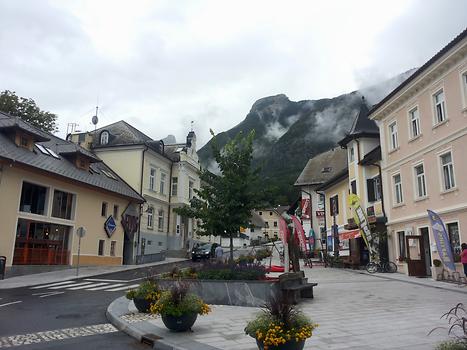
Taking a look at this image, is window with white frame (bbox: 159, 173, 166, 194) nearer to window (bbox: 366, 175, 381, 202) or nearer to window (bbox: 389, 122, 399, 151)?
window (bbox: 366, 175, 381, 202)

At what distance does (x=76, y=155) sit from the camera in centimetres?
3055

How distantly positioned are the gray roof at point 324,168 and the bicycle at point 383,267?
25014mm

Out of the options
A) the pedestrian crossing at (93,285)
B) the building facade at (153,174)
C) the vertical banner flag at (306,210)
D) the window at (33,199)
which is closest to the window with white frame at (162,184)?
the building facade at (153,174)

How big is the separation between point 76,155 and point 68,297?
693 inches

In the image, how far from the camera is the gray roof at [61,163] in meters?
23.8

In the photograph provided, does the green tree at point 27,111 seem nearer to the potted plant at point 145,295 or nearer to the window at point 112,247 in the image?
the window at point 112,247

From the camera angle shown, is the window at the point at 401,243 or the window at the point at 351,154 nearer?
the window at the point at 401,243

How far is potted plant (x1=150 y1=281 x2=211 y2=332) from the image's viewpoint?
8227mm

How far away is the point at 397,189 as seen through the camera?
80.0 ft

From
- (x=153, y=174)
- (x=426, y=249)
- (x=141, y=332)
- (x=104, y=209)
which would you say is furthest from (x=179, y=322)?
(x=153, y=174)

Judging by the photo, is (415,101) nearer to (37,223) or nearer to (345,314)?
(345,314)

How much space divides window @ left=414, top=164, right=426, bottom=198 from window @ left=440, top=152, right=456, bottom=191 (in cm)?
166

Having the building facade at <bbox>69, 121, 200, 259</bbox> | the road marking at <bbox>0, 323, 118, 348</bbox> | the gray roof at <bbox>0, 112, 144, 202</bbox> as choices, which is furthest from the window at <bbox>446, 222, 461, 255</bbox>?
the gray roof at <bbox>0, 112, 144, 202</bbox>

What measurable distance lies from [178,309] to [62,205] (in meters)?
21.7
